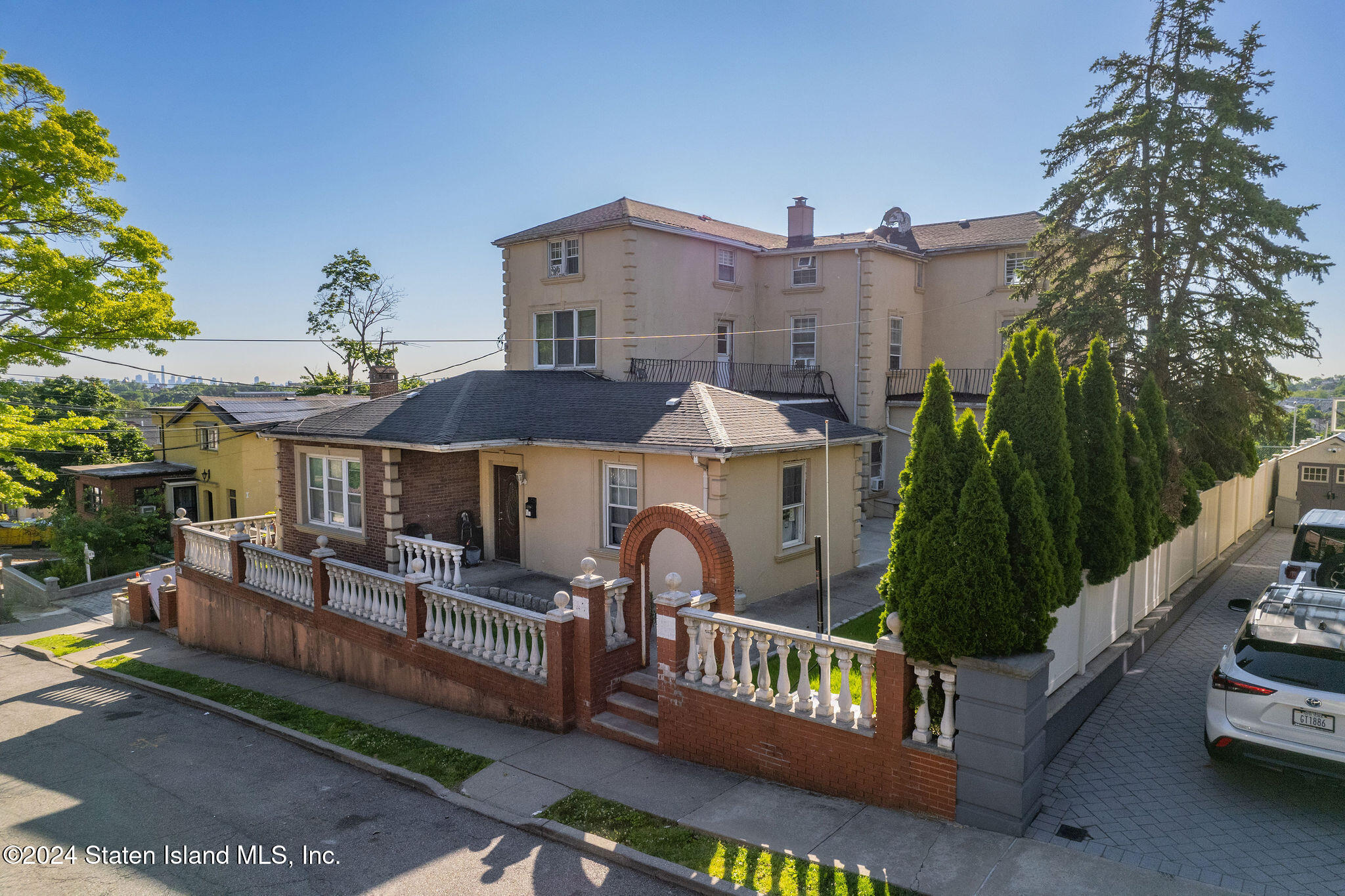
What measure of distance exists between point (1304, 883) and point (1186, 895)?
1057 mm

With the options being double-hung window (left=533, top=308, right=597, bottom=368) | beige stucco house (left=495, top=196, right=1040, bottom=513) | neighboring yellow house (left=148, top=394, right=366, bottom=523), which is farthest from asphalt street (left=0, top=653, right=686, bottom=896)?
neighboring yellow house (left=148, top=394, right=366, bottom=523)

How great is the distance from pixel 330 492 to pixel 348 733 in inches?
319

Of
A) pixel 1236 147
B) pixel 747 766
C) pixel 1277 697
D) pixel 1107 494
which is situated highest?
pixel 1236 147

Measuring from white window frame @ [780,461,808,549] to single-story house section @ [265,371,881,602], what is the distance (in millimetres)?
34

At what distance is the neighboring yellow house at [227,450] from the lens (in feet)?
104

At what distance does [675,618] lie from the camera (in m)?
8.49

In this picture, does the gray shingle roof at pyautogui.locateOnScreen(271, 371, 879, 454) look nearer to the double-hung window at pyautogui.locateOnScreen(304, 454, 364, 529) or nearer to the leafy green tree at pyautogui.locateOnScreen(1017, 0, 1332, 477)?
the double-hung window at pyautogui.locateOnScreen(304, 454, 364, 529)

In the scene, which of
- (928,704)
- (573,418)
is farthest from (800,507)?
(928,704)

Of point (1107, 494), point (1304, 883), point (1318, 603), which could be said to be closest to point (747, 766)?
point (1304, 883)

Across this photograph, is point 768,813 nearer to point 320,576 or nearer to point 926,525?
point 926,525

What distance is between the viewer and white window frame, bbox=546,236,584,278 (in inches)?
915

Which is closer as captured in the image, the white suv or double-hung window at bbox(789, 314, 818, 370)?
the white suv

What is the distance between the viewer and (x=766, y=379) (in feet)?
86.6

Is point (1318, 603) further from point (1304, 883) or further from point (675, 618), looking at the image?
point (675, 618)
